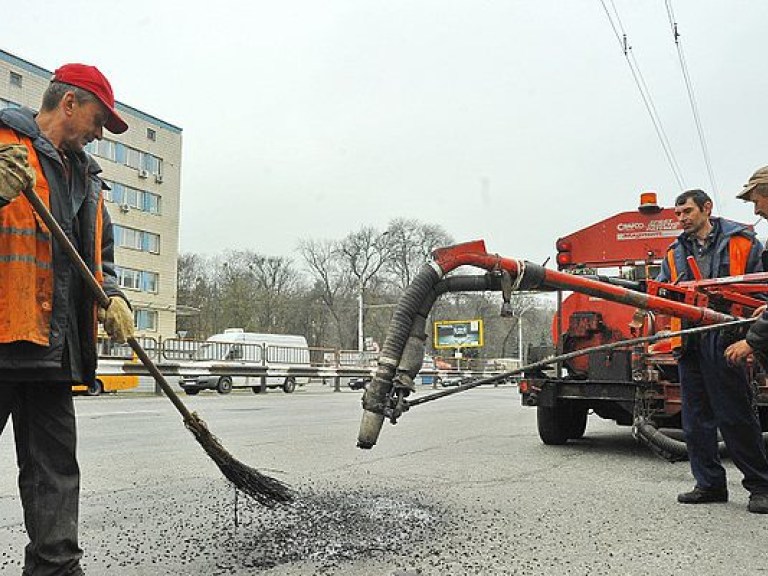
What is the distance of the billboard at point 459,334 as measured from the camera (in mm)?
49875

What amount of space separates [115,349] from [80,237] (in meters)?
16.1

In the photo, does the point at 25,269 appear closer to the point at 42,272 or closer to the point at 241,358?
the point at 42,272

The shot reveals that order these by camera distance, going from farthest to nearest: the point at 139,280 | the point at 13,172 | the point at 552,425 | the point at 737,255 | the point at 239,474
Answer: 1. the point at 139,280
2. the point at 552,425
3. the point at 737,255
4. the point at 239,474
5. the point at 13,172

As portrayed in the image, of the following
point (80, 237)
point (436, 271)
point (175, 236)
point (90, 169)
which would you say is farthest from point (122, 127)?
point (175, 236)

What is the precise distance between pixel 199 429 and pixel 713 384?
327cm

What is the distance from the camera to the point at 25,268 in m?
2.59

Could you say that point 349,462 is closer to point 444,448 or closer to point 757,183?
point 444,448

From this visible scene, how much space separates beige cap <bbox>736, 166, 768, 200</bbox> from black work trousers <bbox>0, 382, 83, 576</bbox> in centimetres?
370

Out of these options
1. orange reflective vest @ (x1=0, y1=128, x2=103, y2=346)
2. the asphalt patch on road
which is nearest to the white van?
the asphalt patch on road

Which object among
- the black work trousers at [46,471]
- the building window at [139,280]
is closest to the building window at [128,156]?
the building window at [139,280]

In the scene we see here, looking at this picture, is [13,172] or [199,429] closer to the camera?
[13,172]

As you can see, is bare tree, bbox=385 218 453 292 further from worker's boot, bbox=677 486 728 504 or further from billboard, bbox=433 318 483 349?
worker's boot, bbox=677 486 728 504

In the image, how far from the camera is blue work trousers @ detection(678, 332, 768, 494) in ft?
15.2

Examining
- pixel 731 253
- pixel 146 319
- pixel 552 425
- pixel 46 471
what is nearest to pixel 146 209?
pixel 146 319
